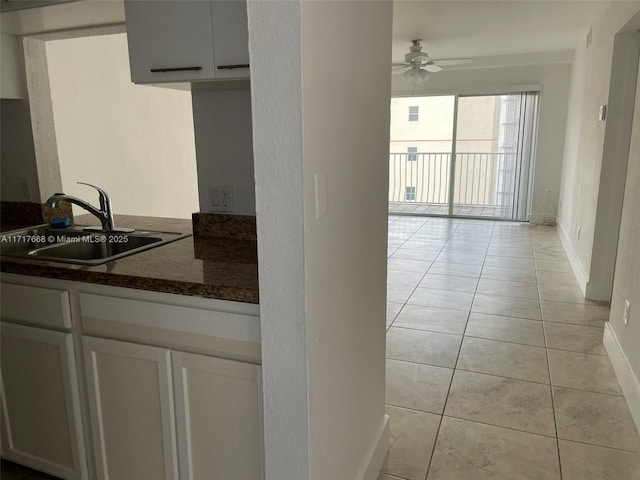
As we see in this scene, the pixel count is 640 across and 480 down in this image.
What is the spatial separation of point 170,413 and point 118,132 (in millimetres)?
2637

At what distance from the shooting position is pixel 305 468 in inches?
47.5

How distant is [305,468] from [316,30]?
3.44 ft

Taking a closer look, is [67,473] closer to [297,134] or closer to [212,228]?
[212,228]

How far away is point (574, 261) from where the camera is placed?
4.60 meters

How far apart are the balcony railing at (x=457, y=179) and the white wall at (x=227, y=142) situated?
561 cm

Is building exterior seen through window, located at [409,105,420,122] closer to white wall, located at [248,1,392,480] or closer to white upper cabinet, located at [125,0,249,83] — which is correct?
white wall, located at [248,1,392,480]

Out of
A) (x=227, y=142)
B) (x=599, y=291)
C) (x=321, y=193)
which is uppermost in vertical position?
(x=227, y=142)

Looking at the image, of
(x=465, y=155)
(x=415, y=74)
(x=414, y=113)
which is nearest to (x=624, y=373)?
(x=415, y=74)

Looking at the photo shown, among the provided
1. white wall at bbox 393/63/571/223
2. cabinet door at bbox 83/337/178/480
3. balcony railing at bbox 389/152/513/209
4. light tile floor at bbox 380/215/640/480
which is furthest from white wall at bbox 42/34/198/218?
white wall at bbox 393/63/571/223

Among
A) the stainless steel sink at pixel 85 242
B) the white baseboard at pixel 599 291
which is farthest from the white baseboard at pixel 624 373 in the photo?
the stainless steel sink at pixel 85 242

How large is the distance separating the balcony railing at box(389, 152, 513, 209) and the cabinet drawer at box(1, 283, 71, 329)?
6.25m

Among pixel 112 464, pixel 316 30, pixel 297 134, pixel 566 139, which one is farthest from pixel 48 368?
pixel 566 139

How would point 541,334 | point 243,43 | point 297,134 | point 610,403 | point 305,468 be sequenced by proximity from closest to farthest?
point 297,134 → point 305,468 → point 243,43 → point 610,403 → point 541,334

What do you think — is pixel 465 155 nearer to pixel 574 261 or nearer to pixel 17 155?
pixel 574 261
